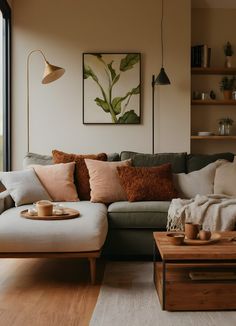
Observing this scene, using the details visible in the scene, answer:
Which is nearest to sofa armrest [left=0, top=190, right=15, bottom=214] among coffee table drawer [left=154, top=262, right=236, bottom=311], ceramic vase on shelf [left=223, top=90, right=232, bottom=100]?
coffee table drawer [left=154, top=262, right=236, bottom=311]

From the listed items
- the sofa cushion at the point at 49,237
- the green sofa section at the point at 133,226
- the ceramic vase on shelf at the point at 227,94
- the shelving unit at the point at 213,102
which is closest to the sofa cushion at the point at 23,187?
the green sofa section at the point at 133,226

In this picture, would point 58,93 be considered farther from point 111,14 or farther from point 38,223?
point 38,223

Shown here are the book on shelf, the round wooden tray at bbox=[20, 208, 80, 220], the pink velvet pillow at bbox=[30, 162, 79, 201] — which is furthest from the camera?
the book on shelf

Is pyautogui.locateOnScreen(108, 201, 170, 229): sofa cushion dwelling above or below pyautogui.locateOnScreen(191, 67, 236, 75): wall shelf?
below

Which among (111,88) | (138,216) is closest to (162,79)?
(111,88)

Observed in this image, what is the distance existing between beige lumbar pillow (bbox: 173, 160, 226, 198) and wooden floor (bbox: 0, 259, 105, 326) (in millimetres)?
1133

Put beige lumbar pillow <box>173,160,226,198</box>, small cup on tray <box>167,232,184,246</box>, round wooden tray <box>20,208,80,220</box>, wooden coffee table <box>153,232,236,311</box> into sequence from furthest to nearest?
1. beige lumbar pillow <box>173,160,226,198</box>
2. round wooden tray <box>20,208,80,220</box>
3. small cup on tray <box>167,232,184,246</box>
4. wooden coffee table <box>153,232,236,311</box>

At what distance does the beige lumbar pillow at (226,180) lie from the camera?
4.28m

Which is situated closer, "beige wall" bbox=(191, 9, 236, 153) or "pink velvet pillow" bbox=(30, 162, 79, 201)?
"pink velvet pillow" bbox=(30, 162, 79, 201)

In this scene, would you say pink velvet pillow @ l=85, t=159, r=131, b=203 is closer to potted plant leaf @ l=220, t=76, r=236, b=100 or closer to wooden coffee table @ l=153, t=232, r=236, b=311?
wooden coffee table @ l=153, t=232, r=236, b=311

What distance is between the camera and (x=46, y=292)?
303cm

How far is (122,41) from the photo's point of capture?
16.7ft

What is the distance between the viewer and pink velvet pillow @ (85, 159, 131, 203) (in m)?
4.22

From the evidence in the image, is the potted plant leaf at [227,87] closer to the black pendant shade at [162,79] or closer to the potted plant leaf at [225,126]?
the potted plant leaf at [225,126]
